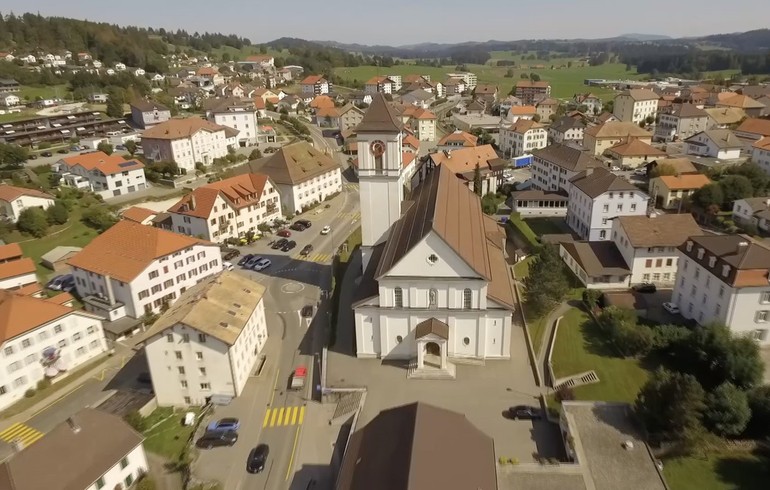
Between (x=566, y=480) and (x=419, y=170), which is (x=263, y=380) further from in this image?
(x=419, y=170)

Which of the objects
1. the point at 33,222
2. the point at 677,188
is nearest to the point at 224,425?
the point at 33,222

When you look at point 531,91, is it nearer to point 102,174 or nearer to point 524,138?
point 524,138

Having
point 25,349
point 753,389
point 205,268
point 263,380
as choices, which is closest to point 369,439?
point 263,380

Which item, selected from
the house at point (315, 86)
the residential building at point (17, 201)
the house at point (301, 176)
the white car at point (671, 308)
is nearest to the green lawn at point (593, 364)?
the white car at point (671, 308)

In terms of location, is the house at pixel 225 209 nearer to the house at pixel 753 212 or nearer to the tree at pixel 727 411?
the tree at pixel 727 411

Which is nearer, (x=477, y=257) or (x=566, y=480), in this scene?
(x=566, y=480)
